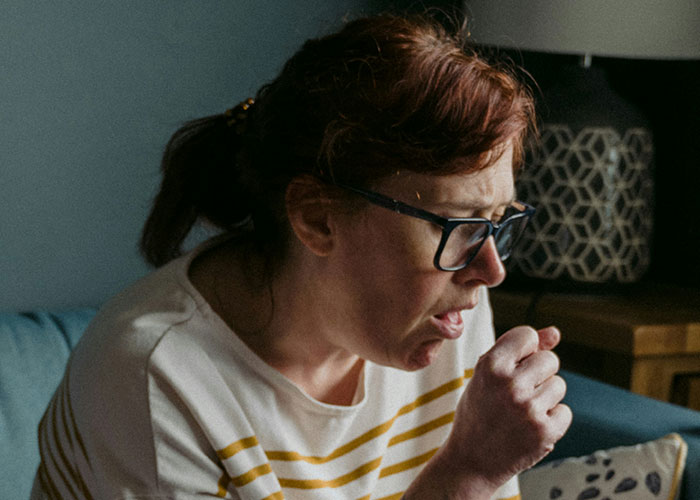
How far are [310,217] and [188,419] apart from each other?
0.24 meters

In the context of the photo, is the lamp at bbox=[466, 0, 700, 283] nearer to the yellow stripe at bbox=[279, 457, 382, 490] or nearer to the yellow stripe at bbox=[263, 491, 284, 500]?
the yellow stripe at bbox=[279, 457, 382, 490]

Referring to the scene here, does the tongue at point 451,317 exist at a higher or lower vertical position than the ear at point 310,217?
lower

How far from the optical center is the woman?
88 cm

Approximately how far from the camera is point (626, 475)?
1330mm

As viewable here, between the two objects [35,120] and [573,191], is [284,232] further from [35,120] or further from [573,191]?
[573,191]

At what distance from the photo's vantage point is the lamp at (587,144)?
5.77 ft

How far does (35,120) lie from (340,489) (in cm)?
90

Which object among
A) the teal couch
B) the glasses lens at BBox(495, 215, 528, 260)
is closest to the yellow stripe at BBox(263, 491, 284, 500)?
the glasses lens at BBox(495, 215, 528, 260)

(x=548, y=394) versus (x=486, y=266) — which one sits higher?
(x=486, y=266)

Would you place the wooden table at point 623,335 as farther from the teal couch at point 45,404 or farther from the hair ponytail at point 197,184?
the hair ponytail at point 197,184

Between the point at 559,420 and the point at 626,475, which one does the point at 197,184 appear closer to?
the point at 559,420

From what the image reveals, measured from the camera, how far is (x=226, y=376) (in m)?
0.96

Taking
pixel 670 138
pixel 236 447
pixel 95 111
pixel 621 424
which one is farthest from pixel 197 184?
pixel 670 138

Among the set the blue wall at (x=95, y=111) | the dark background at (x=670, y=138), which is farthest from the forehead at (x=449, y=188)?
the dark background at (x=670, y=138)
